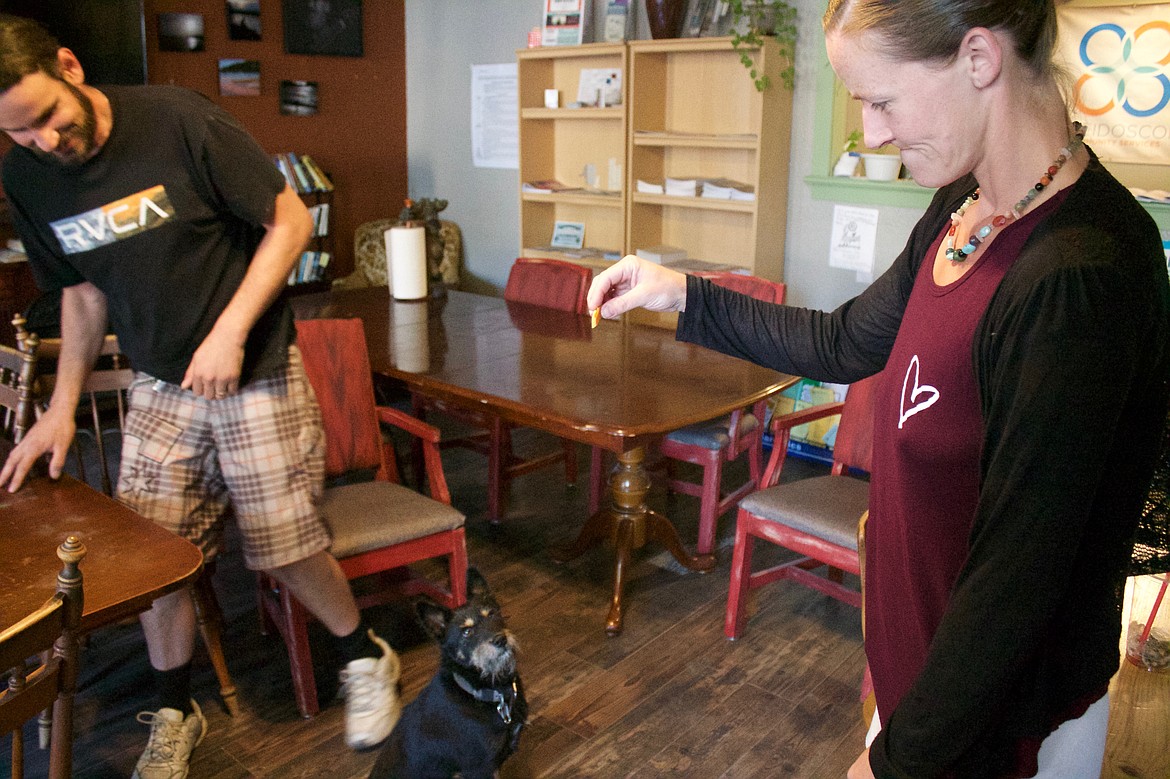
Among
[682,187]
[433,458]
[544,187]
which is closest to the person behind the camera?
[433,458]

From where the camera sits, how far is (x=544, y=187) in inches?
196

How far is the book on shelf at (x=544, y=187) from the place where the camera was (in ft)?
16.2

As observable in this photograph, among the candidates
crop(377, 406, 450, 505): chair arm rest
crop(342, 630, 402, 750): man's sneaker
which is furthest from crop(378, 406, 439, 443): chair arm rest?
crop(342, 630, 402, 750): man's sneaker

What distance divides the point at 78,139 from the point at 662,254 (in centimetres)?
301

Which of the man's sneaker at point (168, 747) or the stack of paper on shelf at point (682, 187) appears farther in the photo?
the stack of paper on shelf at point (682, 187)

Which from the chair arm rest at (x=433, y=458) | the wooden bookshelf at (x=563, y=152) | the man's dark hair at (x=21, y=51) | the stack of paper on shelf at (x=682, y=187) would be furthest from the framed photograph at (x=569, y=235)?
the man's dark hair at (x=21, y=51)

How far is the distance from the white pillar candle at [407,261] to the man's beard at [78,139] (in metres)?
2.06

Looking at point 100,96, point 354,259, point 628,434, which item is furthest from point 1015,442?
point 354,259

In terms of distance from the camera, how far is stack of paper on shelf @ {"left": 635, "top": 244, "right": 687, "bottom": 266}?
4.41 m

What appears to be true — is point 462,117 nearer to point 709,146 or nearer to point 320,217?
point 320,217

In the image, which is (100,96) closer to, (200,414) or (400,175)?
(200,414)

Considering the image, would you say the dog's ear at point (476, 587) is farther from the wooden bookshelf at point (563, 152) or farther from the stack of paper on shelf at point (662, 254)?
the wooden bookshelf at point (563, 152)

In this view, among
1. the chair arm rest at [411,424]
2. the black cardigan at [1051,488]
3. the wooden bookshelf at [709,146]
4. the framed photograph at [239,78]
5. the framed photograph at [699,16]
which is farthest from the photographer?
the framed photograph at [239,78]

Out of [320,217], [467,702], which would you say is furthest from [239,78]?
[467,702]
